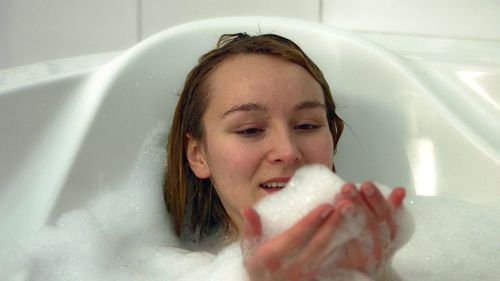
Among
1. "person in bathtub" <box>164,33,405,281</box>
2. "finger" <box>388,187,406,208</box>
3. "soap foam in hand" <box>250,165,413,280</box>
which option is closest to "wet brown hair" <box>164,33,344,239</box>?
"person in bathtub" <box>164,33,405,281</box>

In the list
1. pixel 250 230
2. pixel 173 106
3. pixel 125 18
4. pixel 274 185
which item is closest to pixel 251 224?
pixel 250 230

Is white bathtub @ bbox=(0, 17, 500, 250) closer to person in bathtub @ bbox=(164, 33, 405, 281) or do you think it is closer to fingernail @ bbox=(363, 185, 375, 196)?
person in bathtub @ bbox=(164, 33, 405, 281)

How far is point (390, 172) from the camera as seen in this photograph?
113cm

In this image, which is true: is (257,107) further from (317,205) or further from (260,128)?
(317,205)

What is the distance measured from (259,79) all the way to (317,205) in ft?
0.90

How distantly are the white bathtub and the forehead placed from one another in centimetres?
16

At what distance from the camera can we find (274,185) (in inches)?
34.8

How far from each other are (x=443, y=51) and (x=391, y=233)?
2.13 feet

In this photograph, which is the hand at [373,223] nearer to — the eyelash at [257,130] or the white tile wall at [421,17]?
the eyelash at [257,130]

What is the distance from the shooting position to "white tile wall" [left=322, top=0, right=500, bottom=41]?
137cm

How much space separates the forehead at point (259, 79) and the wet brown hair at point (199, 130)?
0.02 metres

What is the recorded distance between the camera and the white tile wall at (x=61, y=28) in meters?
1.57

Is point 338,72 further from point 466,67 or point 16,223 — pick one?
point 16,223

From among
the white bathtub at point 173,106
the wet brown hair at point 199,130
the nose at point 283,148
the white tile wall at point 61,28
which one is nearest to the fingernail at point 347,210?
the nose at point 283,148
